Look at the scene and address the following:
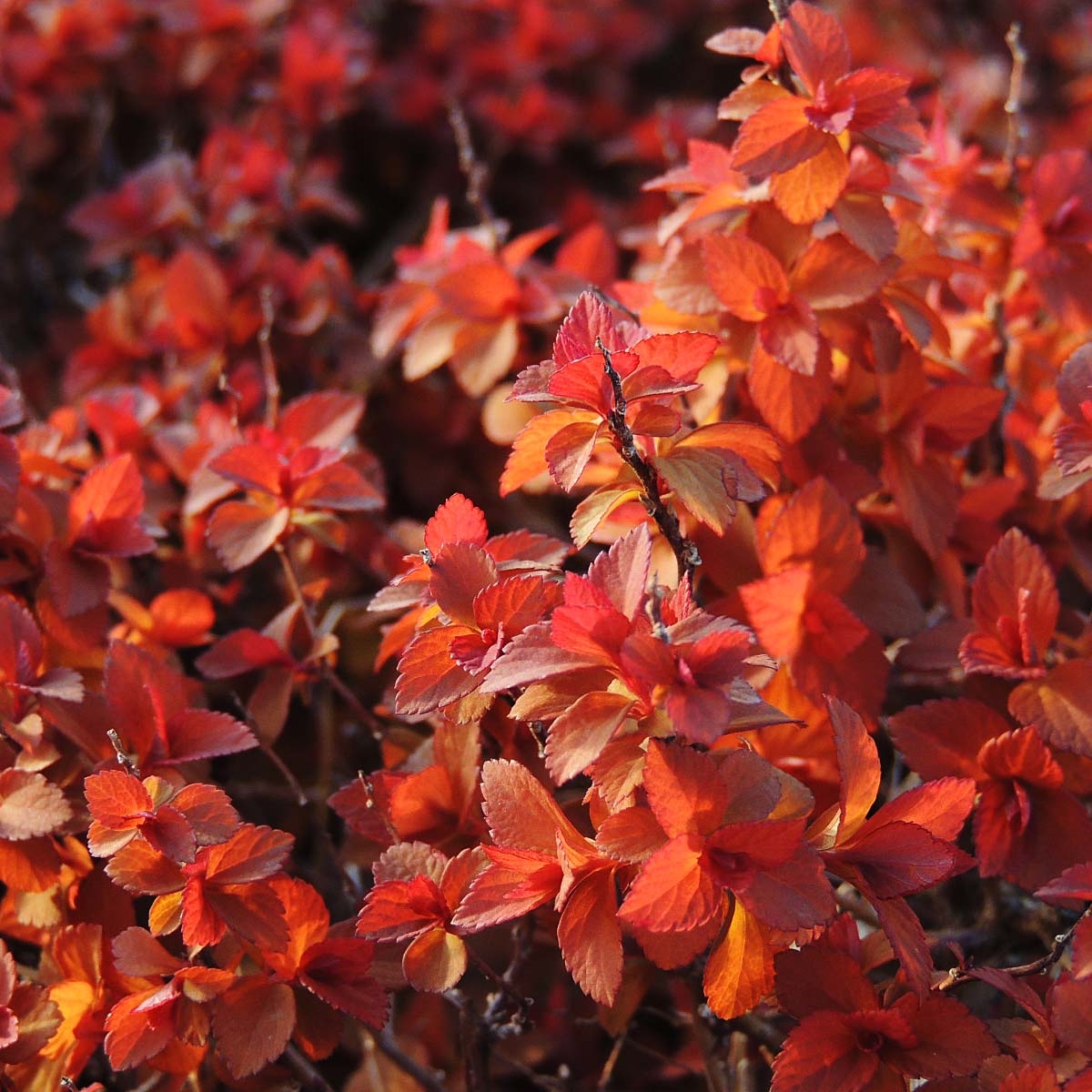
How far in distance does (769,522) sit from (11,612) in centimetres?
61

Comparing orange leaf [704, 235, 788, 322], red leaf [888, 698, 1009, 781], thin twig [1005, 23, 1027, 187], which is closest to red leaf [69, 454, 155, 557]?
orange leaf [704, 235, 788, 322]

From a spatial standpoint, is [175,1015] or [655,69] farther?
[655,69]

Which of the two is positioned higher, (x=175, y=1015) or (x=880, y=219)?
(x=880, y=219)

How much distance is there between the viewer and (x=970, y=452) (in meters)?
1.23

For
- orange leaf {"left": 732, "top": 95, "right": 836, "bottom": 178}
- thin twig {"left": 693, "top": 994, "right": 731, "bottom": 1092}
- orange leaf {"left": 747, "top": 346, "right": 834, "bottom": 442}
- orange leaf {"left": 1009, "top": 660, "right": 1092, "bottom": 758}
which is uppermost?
orange leaf {"left": 732, "top": 95, "right": 836, "bottom": 178}

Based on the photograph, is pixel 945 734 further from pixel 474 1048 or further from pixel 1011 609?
pixel 474 1048

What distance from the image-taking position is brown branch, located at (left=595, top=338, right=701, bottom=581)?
2.45 feet

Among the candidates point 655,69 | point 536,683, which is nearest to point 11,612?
point 536,683

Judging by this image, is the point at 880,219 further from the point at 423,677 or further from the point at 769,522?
the point at 423,677

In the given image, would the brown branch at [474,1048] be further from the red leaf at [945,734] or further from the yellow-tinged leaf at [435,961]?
the red leaf at [945,734]

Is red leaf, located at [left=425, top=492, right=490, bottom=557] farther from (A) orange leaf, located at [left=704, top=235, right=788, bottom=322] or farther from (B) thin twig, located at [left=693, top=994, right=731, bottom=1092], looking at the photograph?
(B) thin twig, located at [left=693, top=994, right=731, bottom=1092]

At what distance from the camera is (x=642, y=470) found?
0.78m

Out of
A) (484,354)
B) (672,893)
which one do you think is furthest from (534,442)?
(484,354)

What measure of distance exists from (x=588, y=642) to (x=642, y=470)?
146 mm
